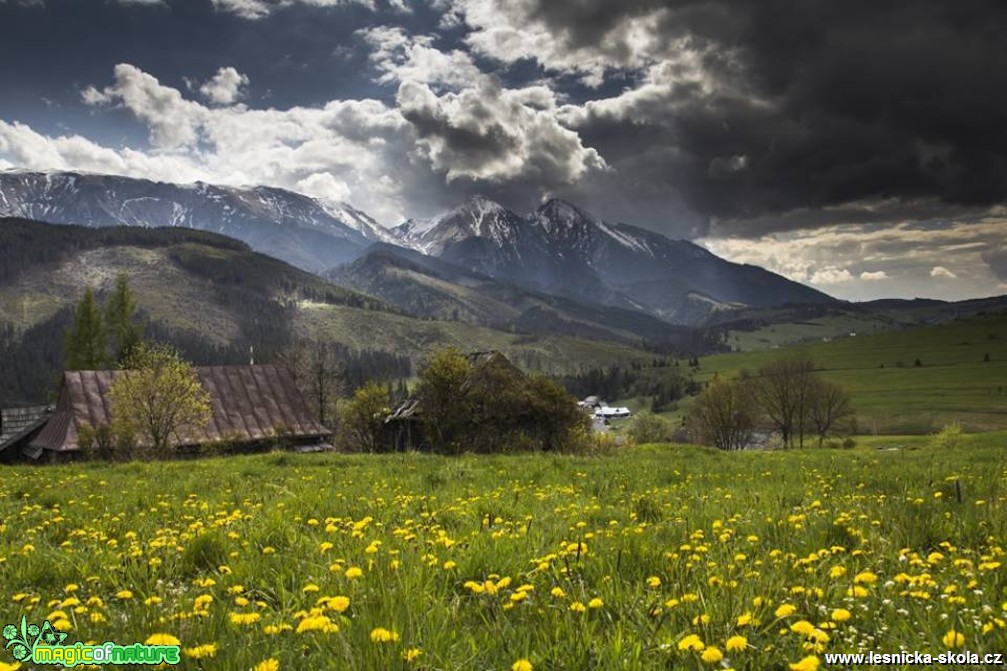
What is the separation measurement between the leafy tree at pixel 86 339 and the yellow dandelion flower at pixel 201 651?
84.5 meters

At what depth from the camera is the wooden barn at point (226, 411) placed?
46656 mm

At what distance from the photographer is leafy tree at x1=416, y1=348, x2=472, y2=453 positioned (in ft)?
150

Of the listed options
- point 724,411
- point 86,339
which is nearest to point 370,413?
point 86,339

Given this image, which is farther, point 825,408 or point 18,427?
point 825,408

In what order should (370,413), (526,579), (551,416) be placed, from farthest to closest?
(370,413)
(551,416)
(526,579)

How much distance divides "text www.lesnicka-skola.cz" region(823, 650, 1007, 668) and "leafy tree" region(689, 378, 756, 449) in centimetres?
10319

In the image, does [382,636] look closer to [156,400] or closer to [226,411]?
[156,400]

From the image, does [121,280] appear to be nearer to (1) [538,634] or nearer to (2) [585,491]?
(2) [585,491]

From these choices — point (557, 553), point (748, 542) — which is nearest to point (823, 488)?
point (748, 542)

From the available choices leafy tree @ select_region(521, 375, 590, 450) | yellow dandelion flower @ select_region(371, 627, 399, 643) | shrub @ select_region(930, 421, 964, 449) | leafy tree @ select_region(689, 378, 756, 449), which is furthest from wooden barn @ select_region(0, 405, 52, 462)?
leafy tree @ select_region(689, 378, 756, 449)

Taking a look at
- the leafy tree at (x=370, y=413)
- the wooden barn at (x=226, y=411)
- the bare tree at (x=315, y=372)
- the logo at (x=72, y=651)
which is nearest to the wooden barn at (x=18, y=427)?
the wooden barn at (x=226, y=411)

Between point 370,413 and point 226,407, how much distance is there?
1389 cm

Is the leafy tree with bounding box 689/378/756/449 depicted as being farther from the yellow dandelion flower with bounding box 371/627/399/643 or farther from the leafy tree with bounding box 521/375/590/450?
the yellow dandelion flower with bounding box 371/627/399/643

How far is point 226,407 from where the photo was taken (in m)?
52.6
